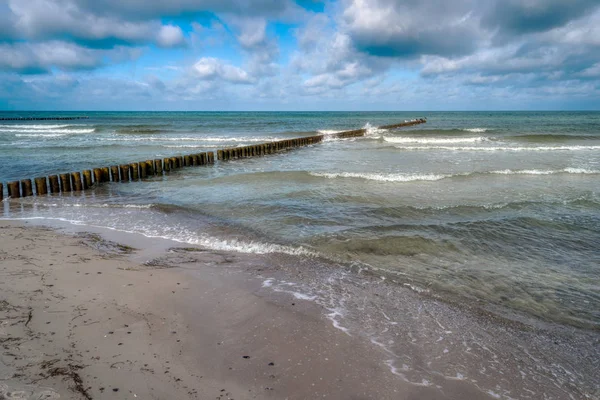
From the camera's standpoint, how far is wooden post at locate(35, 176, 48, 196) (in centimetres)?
1314

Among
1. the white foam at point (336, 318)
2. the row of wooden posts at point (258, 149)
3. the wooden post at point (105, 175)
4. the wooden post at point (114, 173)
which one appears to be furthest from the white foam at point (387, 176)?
the white foam at point (336, 318)

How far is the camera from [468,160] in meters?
21.8

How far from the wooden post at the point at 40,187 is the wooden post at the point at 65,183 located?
57cm

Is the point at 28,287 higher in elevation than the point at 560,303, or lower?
higher

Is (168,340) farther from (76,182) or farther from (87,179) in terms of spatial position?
(87,179)

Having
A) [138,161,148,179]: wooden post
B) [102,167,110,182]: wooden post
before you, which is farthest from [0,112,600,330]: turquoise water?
[102,167,110,182]: wooden post

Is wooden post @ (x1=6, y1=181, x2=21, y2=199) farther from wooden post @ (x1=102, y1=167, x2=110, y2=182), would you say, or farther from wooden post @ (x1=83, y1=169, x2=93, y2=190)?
wooden post @ (x1=102, y1=167, x2=110, y2=182)

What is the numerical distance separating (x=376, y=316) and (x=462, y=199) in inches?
317

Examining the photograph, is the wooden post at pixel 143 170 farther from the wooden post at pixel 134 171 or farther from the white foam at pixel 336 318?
the white foam at pixel 336 318

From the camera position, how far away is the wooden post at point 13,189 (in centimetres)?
1247

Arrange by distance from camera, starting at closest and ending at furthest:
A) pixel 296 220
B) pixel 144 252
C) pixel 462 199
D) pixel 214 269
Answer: pixel 214 269 < pixel 144 252 < pixel 296 220 < pixel 462 199

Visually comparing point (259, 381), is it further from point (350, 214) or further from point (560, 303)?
point (350, 214)

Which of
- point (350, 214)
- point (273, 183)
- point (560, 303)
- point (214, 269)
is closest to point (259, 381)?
point (214, 269)

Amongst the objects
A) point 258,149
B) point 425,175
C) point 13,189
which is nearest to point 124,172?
point 13,189
